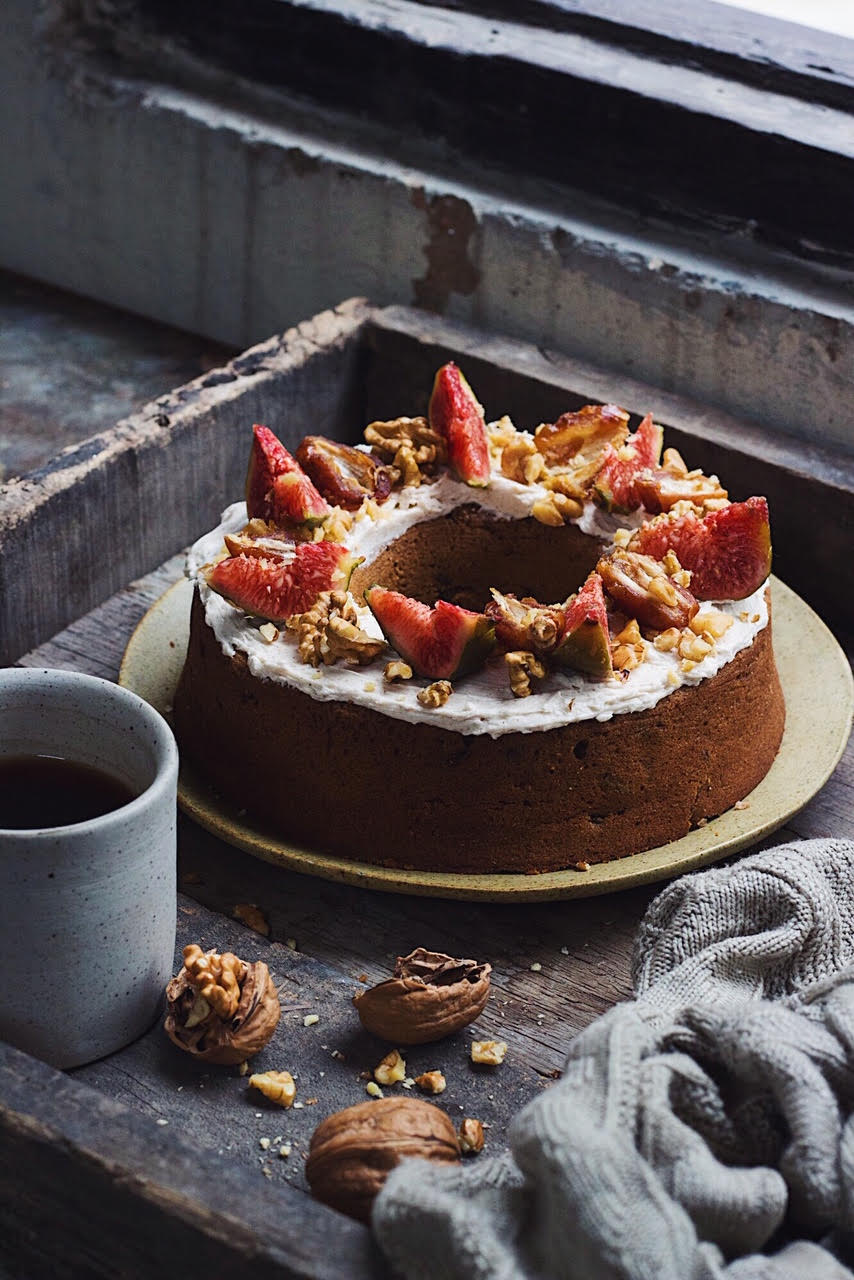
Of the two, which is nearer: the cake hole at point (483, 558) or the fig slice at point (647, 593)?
the fig slice at point (647, 593)

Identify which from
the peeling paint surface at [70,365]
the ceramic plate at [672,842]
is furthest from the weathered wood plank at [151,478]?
the peeling paint surface at [70,365]

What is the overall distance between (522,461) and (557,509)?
0.31ft

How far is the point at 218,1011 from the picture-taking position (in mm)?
1239

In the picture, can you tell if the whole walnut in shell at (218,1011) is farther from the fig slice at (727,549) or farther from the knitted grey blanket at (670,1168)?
the fig slice at (727,549)

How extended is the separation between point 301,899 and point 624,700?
0.36 m

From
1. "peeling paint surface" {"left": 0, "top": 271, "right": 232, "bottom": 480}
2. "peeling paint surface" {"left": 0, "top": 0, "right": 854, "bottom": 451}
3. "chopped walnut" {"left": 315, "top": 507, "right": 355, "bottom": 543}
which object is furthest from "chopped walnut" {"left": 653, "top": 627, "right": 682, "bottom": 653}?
"peeling paint surface" {"left": 0, "top": 271, "right": 232, "bottom": 480}

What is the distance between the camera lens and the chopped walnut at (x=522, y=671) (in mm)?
1410

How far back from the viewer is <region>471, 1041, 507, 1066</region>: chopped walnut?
4.20ft

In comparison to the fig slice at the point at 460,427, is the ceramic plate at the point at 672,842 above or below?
below

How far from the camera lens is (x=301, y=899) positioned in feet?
4.86

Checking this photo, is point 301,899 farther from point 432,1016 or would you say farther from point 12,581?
point 12,581

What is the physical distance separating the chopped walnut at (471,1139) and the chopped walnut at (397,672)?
414 millimetres

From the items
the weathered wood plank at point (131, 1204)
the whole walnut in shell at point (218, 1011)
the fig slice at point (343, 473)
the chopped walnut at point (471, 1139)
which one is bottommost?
the chopped walnut at point (471, 1139)

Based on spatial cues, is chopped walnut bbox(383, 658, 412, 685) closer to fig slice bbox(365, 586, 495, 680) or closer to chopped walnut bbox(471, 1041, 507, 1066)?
fig slice bbox(365, 586, 495, 680)
